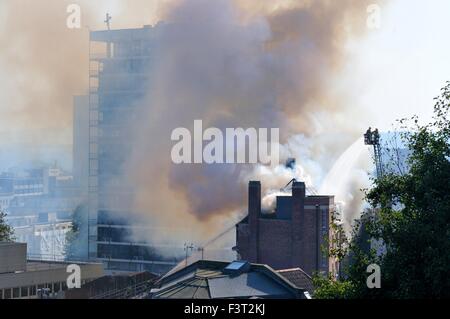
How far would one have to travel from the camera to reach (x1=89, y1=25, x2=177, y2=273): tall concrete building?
60344 millimetres

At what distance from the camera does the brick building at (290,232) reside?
120 ft

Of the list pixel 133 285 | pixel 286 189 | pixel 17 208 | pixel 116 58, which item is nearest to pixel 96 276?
pixel 133 285

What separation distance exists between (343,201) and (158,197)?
645 inches

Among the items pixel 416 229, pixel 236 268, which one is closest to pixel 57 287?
pixel 236 268

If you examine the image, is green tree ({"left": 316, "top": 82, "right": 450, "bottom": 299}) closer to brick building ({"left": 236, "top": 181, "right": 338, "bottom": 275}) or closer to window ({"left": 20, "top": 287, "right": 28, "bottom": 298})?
window ({"left": 20, "top": 287, "right": 28, "bottom": 298})

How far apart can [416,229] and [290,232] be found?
21367mm

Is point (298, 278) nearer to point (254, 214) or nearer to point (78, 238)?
point (254, 214)

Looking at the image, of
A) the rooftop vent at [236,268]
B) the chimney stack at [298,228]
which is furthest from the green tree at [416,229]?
the chimney stack at [298,228]

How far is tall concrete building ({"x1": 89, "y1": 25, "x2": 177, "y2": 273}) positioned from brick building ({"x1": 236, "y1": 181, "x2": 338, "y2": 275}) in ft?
74.2

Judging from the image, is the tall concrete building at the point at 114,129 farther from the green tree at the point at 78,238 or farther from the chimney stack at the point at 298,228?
the chimney stack at the point at 298,228

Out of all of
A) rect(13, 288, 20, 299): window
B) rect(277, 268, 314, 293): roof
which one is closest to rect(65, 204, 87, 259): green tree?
rect(277, 268, 314, 293): roof
